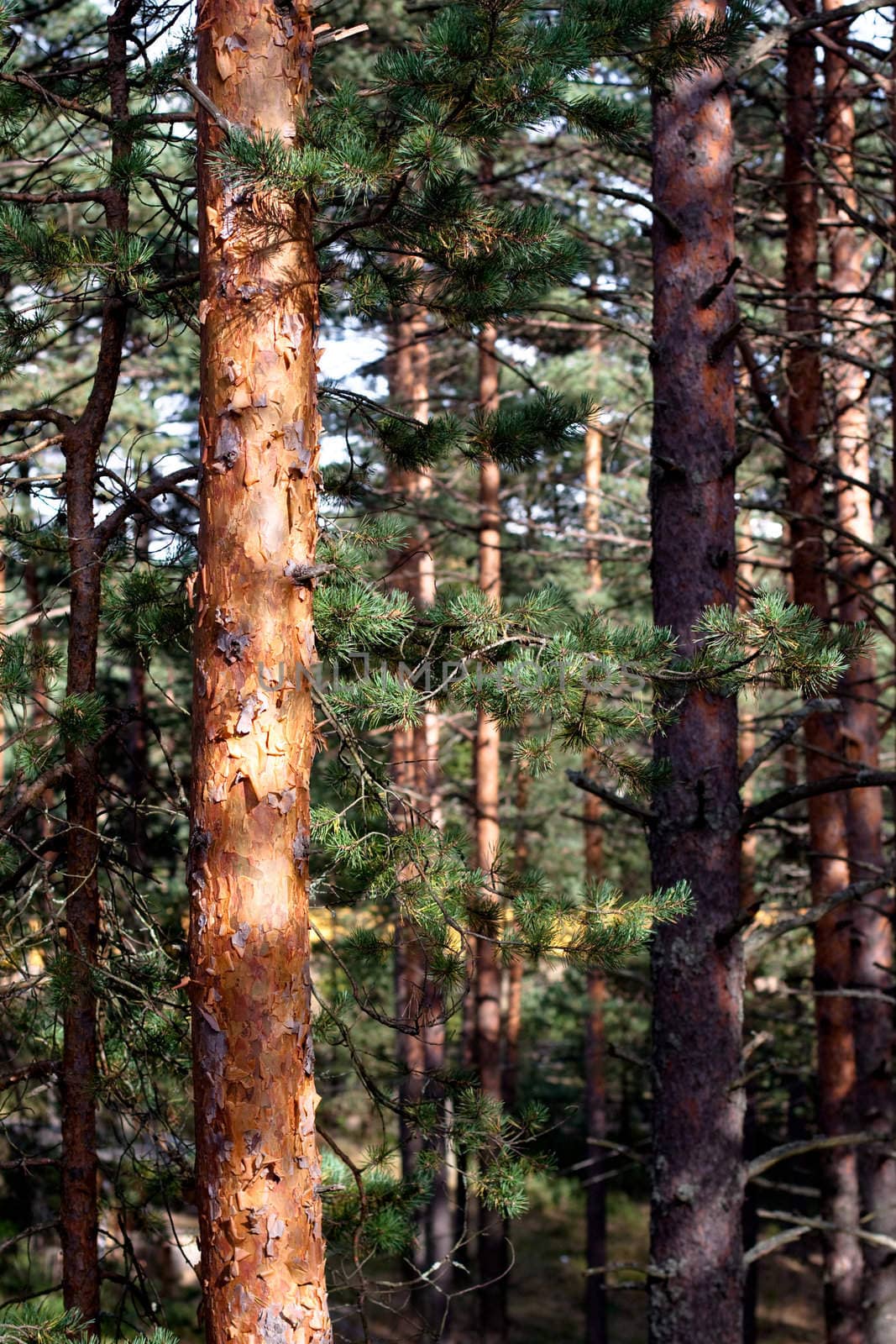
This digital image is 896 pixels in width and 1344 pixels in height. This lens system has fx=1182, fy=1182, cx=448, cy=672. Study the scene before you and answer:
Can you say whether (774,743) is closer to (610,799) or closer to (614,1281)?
(610,799)

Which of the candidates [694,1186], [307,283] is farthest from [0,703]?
[694,1186]

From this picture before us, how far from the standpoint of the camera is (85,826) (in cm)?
380

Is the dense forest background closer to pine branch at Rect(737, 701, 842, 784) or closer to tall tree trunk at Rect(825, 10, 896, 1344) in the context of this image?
pine branch at Rect(737, 701, 842, 784)

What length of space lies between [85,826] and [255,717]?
0.98 meters

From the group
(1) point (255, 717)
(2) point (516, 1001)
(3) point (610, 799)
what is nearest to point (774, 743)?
(3) point (610, 799)

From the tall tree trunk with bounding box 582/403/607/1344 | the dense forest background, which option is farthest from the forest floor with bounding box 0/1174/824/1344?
the dense forest background

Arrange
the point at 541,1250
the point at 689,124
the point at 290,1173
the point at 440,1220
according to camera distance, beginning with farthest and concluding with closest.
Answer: the point at 541,1250 < the point at 440,1220 < the point at 689,124 < the point at 290,1173

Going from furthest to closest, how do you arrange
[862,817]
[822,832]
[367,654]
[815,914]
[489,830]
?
[489,830], [862,817], [822,832], [815,914], [367,654]

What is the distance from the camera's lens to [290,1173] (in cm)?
305

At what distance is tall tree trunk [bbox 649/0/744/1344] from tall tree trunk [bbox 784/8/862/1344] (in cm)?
316

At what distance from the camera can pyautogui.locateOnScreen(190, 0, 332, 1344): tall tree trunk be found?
302 centimetres

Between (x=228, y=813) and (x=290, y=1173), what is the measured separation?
940 mm

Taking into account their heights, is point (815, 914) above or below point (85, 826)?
below

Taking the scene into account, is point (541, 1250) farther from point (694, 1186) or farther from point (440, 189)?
point (440, 189)
